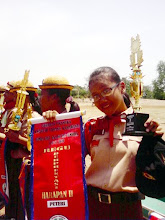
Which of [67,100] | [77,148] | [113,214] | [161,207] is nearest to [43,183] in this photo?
[77,148]

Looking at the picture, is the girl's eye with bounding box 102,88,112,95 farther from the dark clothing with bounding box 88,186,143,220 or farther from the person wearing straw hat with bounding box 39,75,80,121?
the person wearing straw hat with bounding box 39,75,80,121

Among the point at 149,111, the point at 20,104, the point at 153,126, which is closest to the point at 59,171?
the point at 153,126

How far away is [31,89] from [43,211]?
199cm

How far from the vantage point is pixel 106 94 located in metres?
1.89

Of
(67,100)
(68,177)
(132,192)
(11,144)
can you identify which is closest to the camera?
(132,192)

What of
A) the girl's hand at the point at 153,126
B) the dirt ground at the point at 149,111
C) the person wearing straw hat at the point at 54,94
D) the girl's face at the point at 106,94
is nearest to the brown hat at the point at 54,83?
the person wearing straw hat at the point at 54,94

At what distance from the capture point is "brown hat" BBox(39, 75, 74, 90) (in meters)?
2.66

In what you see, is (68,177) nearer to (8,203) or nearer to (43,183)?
(43,183)

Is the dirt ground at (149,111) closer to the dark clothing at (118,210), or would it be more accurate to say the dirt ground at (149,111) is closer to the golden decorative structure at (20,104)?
the golden decorative structure at (20,104)

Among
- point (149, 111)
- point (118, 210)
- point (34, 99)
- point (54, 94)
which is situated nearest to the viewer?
point (118, 210)

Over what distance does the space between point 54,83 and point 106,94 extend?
904mm

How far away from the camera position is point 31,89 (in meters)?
3.63

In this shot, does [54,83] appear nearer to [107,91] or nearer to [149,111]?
[107,91]

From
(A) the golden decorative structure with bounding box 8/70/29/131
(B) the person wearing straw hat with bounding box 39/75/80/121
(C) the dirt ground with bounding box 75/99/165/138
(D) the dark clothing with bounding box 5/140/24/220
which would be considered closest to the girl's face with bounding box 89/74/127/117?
(B) the person wearing straw hat with bounding box 39/75/80/121
